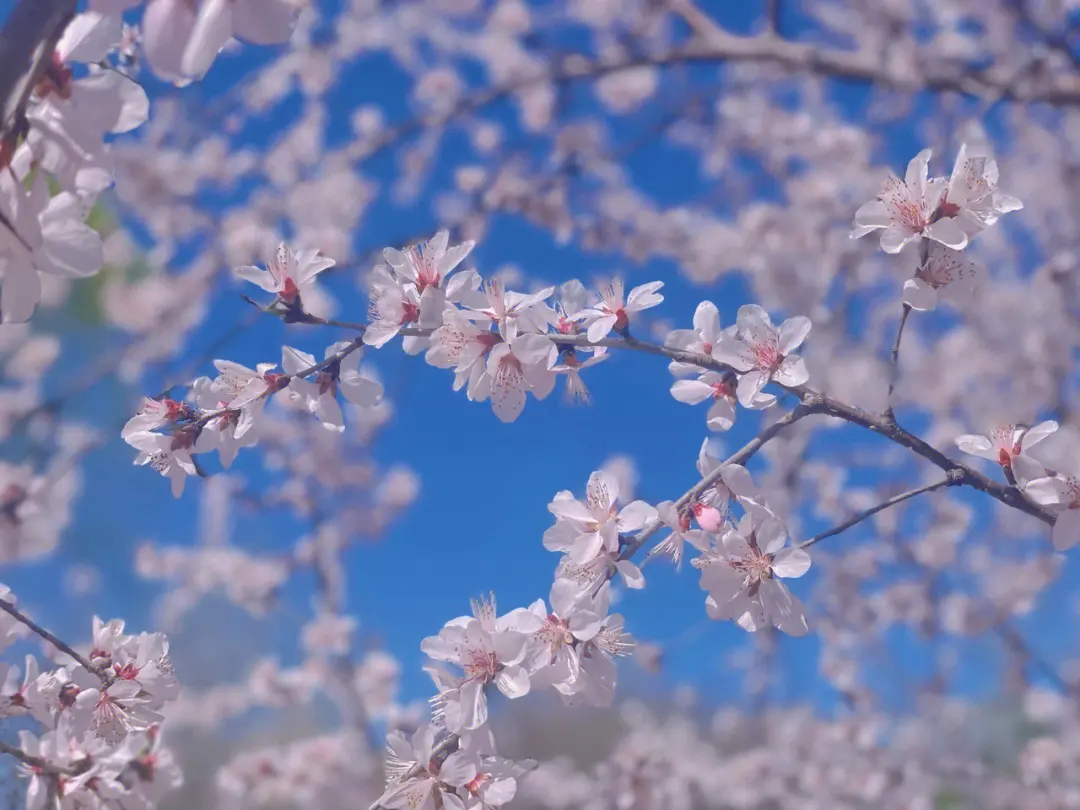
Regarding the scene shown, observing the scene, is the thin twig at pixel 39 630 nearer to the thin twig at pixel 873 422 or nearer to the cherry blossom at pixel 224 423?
the cherry blossom at pixel 224 423

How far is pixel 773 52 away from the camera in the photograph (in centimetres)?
265

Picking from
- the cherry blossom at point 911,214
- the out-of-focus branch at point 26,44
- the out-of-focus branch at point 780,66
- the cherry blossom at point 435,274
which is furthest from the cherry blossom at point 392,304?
the out-of-focus branch at point 780,66

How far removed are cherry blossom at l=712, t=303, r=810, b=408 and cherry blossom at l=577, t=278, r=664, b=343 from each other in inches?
4.2

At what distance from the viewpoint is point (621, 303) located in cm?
110

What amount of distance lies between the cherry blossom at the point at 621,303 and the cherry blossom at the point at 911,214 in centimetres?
26

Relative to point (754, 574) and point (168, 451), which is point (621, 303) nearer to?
point (754, 574)

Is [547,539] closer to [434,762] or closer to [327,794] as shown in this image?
[434,762]

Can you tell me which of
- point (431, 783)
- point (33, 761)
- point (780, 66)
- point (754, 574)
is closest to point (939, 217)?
point (754, 574)

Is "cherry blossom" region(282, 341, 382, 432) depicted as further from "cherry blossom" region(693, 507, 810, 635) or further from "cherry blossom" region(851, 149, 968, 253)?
"cherry blossom" region(851, 149, 968, 253)

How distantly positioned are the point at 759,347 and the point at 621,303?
19 cm

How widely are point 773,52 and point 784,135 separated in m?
1.06

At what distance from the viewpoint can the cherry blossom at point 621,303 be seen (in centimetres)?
108

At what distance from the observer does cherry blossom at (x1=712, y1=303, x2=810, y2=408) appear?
3.47 ft

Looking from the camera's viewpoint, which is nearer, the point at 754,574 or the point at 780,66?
the point at 754,574
